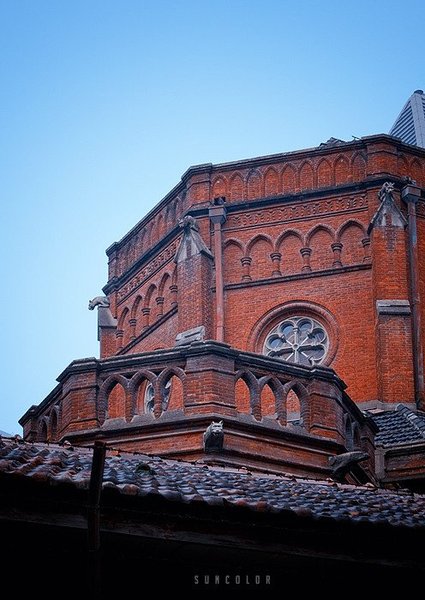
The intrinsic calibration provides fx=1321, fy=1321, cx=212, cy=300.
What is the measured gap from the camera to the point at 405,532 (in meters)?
11.2

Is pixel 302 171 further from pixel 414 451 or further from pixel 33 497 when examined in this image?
pixel 33 497

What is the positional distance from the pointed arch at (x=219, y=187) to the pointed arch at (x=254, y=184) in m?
0.52

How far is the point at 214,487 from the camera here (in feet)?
37.9

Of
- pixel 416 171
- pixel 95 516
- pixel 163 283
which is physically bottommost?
pixel 95 516

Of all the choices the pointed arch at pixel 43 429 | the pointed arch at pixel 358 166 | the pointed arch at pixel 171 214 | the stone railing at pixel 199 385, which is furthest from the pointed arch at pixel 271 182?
the pointed arch at pixel 43 429

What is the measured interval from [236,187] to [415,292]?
4555mm

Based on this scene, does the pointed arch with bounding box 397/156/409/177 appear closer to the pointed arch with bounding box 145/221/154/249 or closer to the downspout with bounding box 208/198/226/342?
the downspout with bounding box 208/198/226/342

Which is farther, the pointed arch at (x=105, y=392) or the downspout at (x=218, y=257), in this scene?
the downspout at (x=218, y=257)

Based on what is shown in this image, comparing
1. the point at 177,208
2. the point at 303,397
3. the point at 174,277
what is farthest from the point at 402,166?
the point at 303,397

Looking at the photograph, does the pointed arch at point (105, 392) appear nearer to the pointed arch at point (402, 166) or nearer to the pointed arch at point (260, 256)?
→ the pointed arch at point (260, 256)

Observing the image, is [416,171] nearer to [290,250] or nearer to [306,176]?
[306,176]

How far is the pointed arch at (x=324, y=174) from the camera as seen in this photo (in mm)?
27938

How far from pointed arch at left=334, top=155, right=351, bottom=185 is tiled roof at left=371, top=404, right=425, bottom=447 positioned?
5395mm

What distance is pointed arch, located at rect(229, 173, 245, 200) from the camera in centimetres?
2822
